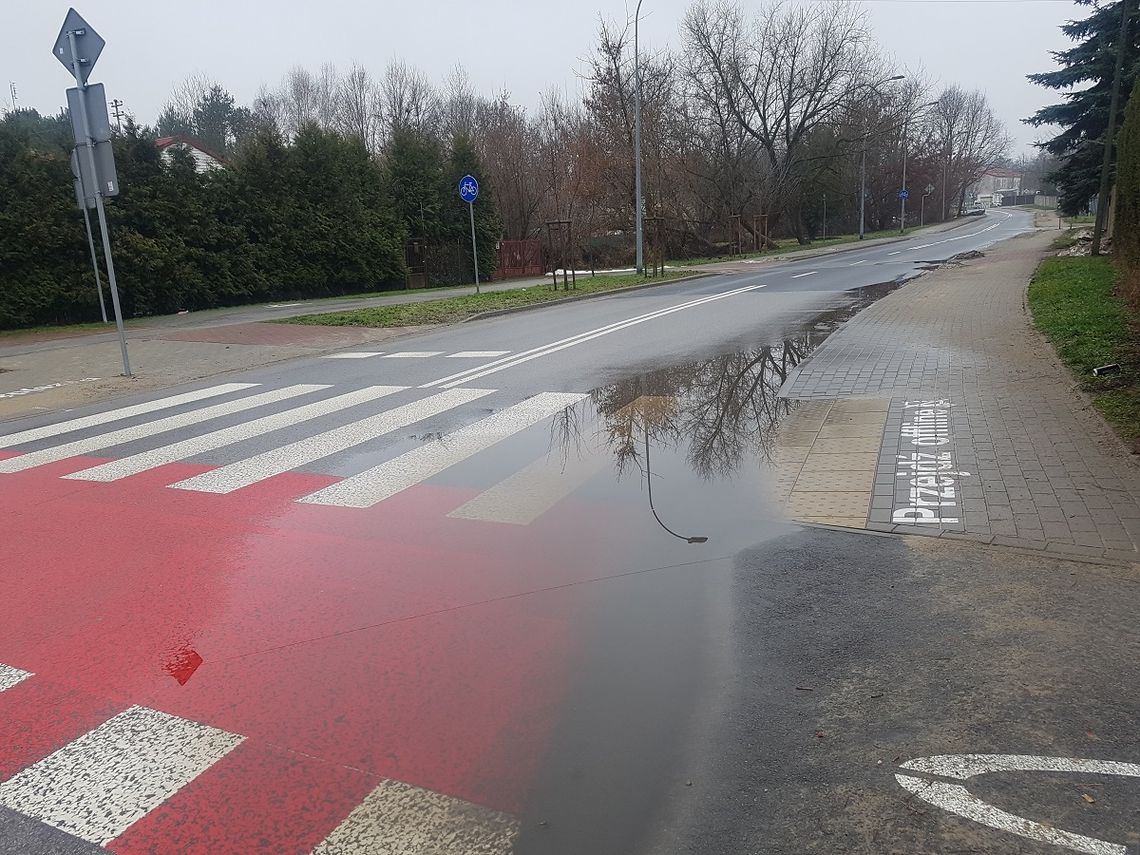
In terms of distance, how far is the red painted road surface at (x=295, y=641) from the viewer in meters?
2.85

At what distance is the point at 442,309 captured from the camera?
64.4 feet

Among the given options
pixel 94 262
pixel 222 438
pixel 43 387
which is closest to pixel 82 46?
pixel 43 387

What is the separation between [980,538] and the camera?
4.73 m

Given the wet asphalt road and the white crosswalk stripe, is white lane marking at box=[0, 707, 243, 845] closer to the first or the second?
the wet asphalt road

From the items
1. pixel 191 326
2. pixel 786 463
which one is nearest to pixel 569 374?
pixel 786 463

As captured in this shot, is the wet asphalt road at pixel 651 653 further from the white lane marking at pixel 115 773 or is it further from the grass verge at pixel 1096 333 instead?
the grass verge at pixel 1096 333

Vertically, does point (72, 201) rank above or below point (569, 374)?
above

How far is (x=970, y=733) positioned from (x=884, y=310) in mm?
14264

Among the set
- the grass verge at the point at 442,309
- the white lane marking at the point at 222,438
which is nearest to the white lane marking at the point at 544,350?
the white lane marking at the point at 222,438

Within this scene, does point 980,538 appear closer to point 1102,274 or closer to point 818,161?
point 1102,274

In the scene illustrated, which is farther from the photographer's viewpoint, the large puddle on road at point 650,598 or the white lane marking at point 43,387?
the white lane marking at point 43,387

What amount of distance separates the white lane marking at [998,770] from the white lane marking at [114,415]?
883 centimetres

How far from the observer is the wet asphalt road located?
8.77 ft

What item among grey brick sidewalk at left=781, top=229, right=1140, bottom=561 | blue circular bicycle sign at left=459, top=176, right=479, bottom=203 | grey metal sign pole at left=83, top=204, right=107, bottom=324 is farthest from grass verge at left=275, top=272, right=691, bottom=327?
grey brick sidewalk at left=781, top=229, right=1140, bottom=561
